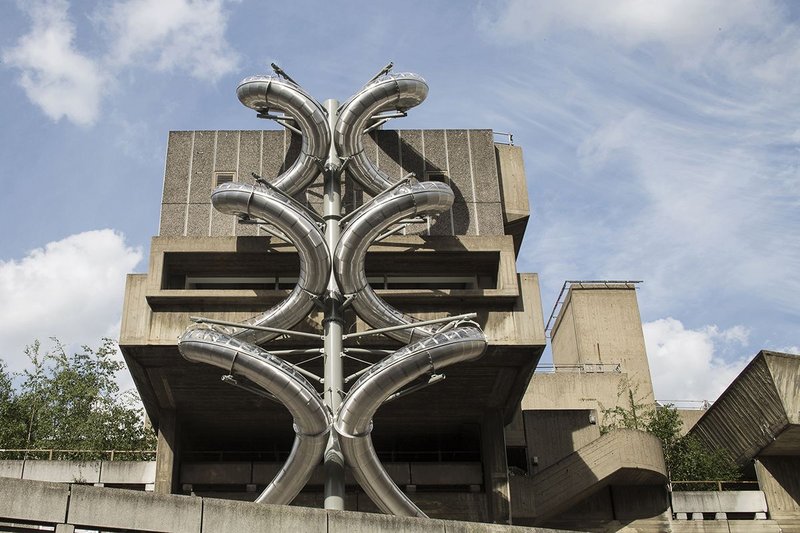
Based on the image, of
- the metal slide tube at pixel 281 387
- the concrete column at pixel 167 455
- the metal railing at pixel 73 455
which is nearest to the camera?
the metal slide tube at pixel 281 387

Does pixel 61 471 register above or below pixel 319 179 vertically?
below

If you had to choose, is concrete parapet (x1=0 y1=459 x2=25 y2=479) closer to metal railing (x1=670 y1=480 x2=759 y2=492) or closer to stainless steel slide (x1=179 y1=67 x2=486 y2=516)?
stainless steel slide (x1=179 y1=67 x2=486 y2=516)

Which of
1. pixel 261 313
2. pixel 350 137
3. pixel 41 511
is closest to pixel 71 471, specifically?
pixel 261 313

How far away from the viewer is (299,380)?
24875 mm

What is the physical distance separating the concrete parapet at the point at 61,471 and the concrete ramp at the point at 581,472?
45.2 ft

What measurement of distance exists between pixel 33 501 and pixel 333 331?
1418 centimetres

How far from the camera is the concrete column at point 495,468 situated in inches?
1188

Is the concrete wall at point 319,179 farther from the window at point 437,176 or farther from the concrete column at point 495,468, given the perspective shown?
the concrete column at point 495,468

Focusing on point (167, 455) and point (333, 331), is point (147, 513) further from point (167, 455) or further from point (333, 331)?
point (167, 455)

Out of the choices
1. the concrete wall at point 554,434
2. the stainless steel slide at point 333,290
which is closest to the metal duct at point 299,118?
the stainless steel slide at point 333,290

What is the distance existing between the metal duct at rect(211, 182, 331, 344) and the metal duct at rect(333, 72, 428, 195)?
3.63m

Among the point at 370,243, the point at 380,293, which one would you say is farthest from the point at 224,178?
the point at 380,293

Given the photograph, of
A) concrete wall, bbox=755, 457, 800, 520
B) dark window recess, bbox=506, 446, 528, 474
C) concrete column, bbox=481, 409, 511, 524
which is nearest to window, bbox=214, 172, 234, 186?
concrete column, bbox=481, 409, 511, 524

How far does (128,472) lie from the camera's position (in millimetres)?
31484
